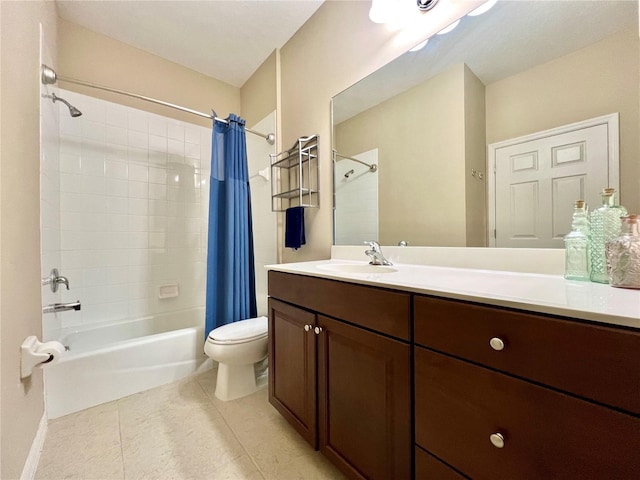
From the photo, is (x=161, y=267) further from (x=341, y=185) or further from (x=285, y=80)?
(x=285, y=80)

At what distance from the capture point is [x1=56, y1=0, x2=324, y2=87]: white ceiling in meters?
1.72

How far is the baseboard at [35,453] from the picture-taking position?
98 centimetres

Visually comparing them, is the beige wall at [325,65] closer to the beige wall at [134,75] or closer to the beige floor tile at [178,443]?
the beige wall at [134,75]

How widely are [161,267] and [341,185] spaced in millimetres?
1743

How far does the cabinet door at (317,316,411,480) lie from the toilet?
0.65m

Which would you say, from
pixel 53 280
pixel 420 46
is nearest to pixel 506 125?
pixel 420 46

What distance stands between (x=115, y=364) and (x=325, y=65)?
89.4 inches

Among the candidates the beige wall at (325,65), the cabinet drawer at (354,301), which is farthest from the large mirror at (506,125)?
the cabinet drawer at (354,301)

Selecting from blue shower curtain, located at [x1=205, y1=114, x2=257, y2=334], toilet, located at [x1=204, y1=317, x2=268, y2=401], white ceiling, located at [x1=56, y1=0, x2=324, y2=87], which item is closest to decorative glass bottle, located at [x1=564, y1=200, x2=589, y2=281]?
toilet, located at [x1=204, y1=317, x2=268, y2=401]

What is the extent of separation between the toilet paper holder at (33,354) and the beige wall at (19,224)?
0.02 meters

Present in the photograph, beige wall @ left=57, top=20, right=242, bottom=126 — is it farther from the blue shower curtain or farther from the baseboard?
the baseboard

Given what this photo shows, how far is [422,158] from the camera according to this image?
1255 millimetres

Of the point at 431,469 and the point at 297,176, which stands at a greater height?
the point at 297,176

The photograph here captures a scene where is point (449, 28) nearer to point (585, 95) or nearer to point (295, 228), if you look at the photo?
point (585, 95)
